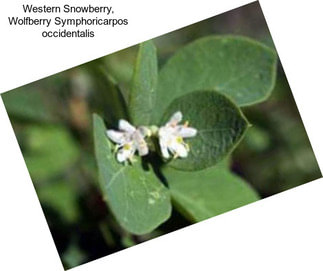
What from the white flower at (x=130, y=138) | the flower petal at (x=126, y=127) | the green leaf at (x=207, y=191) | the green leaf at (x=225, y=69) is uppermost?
the green leaf at (x=225, y=69)

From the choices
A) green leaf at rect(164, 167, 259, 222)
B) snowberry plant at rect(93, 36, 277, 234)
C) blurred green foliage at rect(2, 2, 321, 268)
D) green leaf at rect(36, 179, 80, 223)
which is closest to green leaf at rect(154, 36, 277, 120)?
snowberry plant at rect(93, 36, 277, 234)

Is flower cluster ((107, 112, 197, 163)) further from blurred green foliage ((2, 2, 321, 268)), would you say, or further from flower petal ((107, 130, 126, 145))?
blurred green foliage ((2, 2, 321, 268))

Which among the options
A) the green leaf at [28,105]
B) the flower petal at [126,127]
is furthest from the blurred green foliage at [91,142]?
the flower petal at [126,127]

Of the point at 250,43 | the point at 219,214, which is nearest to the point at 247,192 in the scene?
the point at 219,214

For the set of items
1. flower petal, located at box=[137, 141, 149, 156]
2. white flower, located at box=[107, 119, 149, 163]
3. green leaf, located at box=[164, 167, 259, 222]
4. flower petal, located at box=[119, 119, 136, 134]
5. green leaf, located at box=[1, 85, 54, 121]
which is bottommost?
green leaf, located at box=[164, 167, 259, 222]

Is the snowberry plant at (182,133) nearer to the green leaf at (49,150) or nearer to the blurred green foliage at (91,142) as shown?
the blurred green foliage at (91,142)

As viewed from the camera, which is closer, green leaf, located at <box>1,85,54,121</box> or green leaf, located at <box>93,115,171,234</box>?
green leaf, located at <box>93,115,171,234</box>

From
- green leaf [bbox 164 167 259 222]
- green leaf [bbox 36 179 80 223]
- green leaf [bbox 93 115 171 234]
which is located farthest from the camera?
green leaf [bbox 36 179 80 223]
